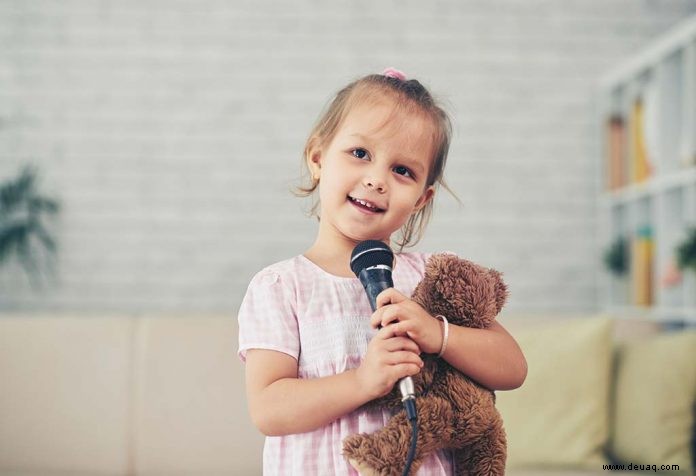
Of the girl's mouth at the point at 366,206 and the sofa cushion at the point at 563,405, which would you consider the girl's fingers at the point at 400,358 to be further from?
the sofa cushion at the point at 563,405

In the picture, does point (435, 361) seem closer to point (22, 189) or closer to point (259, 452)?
point (259, 452)

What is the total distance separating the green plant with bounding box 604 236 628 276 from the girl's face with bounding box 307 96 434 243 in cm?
260

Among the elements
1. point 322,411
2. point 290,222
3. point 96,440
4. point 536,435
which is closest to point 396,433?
point 322,411

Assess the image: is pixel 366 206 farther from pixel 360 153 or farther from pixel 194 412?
pixel 194 412

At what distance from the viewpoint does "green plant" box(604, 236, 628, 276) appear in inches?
140

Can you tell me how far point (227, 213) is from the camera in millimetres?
3693

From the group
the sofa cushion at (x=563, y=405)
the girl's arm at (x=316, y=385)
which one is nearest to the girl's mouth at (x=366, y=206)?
the girl's arm at (x=316, y=385)

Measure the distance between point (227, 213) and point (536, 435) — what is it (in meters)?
1.73

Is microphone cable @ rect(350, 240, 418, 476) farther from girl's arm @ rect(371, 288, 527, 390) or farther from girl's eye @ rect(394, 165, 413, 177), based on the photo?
girl's eye @ rect(394, 165, 413, 177)

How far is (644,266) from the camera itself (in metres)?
3.40

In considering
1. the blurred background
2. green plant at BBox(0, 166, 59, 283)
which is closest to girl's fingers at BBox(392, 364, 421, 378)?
the blurred background

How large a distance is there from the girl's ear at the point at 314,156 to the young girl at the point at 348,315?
21 millimetres

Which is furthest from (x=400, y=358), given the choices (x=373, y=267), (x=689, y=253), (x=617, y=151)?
(x=617, y=151)

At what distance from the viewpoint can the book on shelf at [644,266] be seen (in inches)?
134
